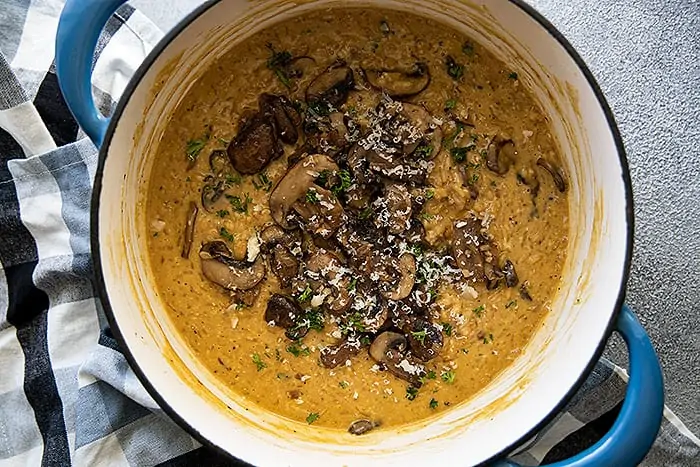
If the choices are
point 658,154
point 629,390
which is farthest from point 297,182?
point 658,154

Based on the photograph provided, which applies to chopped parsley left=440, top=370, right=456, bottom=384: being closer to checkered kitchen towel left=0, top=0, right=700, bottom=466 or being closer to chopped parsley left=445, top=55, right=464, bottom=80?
checkered kitchen towel left=0, top=0, right=700, bottom=466

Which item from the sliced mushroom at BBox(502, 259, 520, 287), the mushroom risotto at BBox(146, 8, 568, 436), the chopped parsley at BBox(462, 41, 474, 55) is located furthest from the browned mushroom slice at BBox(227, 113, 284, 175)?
the sliced mushroom at BBox(502, 259, 520, 287)

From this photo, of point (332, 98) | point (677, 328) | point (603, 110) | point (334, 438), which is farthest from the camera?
point (677, 328)

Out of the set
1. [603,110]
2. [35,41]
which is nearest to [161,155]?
[35,41]

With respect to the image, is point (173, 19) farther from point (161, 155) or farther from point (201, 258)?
point (201, 258)

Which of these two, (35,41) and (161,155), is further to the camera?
(35,41)
